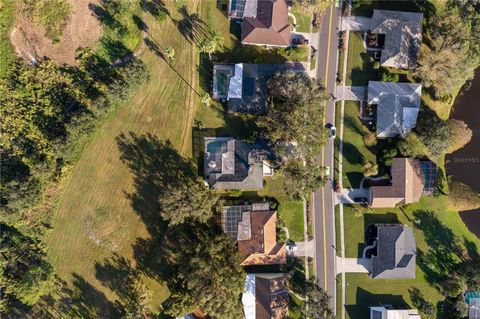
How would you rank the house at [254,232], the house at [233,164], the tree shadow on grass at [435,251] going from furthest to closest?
the tree shadow on grass at [435,251], the house at [233,164], the house at [254,232]

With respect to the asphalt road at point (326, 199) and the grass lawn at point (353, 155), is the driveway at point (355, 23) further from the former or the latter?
the grass lawn at point (353, 155)

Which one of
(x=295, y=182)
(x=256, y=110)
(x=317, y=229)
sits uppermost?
(x=256, y=110)

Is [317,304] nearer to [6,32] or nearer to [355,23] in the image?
[355,23]

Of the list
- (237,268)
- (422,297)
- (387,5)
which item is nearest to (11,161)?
(237,268)

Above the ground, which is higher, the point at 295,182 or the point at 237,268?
the point at 295,182

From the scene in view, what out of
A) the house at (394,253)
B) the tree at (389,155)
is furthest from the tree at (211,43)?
the house at (394,253)

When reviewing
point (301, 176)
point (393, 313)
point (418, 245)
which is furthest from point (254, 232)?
point (418, 245)

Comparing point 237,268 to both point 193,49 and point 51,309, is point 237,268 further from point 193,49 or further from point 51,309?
point 193,49
